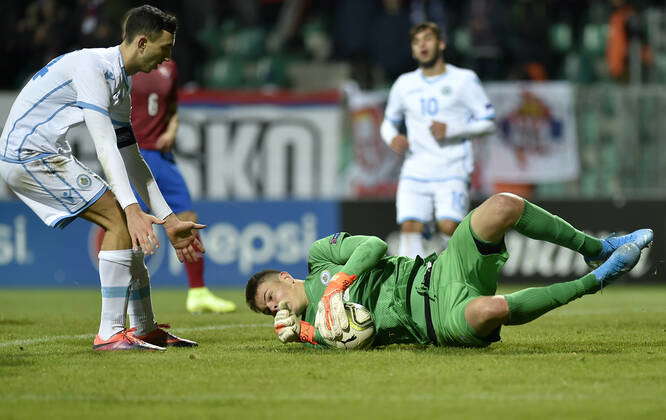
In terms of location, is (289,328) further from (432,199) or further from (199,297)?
(432,199)

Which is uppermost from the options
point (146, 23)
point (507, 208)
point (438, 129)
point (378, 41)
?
point (378, 41)

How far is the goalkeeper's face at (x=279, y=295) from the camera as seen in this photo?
6.82m

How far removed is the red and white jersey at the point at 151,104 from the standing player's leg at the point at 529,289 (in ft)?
15.1

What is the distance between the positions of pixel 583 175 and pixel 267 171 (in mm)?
4154

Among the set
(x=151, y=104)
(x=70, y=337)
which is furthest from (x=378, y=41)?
(x=70, y=337)

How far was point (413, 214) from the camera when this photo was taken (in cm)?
1053

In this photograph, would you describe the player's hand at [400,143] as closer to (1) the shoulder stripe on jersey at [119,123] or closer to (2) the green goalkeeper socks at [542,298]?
(1) the shoulder stripe on jersey at [119,123]

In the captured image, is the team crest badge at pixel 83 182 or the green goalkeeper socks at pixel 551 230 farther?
the team crest badge at pixel 83 182

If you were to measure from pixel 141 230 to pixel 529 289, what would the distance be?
215 cm

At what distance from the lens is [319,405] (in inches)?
197

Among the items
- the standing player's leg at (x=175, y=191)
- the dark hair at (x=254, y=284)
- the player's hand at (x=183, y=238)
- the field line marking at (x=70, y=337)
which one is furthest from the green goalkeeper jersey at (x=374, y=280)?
the standing player's leg at (x=175, y=191)

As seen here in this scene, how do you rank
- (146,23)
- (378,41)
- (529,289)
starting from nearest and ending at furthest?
(529,289)
(146,23)
(378,41)

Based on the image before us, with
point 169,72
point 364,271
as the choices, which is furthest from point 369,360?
point 169,72

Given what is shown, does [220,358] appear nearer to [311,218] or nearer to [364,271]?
[364,271]
